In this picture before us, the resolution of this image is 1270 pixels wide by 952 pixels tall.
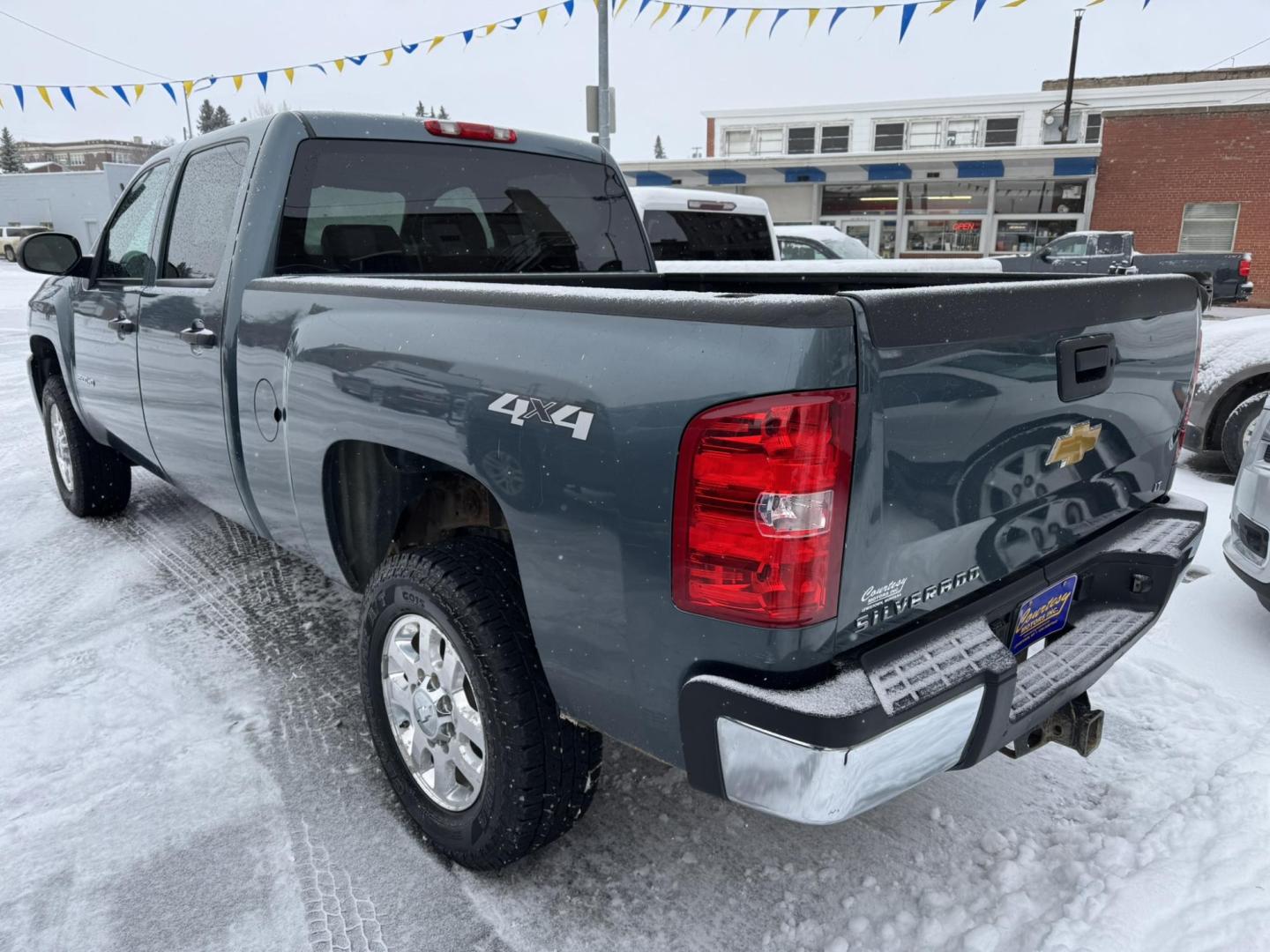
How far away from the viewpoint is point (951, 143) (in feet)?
118

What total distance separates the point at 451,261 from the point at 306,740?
1828mm

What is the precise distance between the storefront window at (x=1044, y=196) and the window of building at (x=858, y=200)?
9.68 feet

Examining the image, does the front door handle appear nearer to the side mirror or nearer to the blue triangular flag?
the side mirror

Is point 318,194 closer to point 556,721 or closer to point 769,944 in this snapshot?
point 556,721

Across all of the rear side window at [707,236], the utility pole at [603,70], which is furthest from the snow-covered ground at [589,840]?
the utility pole at [603,70]

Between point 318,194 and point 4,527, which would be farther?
point 4,527

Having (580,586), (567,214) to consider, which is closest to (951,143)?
(567,214)

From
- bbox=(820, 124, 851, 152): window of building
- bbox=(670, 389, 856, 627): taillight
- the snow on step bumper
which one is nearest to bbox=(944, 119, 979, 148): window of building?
bbox=(820, 124, 851, 152): window of building

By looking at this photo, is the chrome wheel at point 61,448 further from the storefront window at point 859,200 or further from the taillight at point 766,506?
the storefront window at point 859,200

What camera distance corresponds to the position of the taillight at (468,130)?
3504mm

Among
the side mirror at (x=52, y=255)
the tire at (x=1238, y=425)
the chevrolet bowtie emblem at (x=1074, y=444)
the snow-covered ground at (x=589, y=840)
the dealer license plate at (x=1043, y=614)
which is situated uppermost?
the side mirror at (x=52, y=255)

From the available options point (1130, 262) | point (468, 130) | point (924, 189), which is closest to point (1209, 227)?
point (924, 189)

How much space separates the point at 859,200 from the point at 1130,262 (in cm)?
1000

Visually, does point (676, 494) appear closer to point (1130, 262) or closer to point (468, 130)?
point (468, 130)
